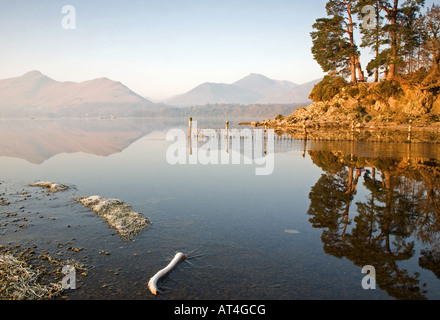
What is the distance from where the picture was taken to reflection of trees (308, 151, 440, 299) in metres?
8.78

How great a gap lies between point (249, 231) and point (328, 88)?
197 feet

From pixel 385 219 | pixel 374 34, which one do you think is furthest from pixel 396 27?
pixel 385 219

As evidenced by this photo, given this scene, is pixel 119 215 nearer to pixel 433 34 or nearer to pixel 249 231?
pixel 249 231

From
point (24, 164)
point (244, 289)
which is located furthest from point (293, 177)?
point (24, 164)

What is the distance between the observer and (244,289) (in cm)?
775

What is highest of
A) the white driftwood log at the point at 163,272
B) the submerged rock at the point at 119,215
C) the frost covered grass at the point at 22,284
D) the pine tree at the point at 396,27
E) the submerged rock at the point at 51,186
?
the pine tree at the point at 396,27

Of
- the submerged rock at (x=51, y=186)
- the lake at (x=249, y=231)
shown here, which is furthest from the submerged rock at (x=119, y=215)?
the submerged rock at (x=51, y=186)

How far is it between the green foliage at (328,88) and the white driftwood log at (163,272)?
62.5 meters

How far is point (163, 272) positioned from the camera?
8242 mm

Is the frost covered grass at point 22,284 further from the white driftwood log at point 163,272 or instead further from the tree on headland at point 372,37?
the tree on headland at point 372,37

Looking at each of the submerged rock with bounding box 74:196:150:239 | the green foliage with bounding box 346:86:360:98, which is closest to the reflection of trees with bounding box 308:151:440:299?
the submerged rock with bounding box 74:196:150:239

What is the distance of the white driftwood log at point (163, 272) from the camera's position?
24.9ft

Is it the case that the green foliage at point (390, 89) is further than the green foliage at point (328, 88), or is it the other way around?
the green foliage at point (328, 88)
